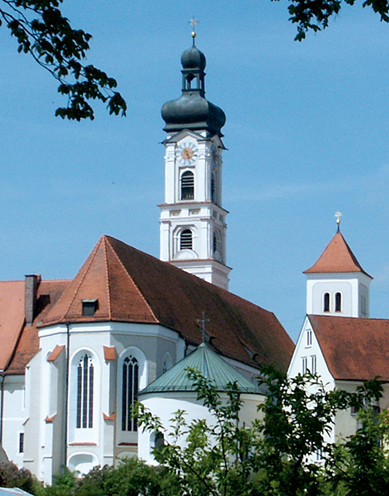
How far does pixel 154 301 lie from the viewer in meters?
56.2

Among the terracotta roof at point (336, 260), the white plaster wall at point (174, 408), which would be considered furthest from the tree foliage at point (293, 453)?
the terracotta roof at point (336, 260)

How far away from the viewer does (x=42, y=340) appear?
2169 inches

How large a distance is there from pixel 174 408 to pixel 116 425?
18.4ft

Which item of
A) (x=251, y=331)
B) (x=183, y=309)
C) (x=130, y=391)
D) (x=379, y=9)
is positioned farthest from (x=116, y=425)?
(x=379, y=9)

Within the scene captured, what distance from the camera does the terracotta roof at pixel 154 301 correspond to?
177ft

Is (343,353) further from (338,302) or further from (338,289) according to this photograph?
(338,289)

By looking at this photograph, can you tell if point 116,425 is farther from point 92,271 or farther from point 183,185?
point 183,185

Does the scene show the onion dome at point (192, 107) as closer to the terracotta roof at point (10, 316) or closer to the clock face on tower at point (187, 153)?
the clock face on tower at point (187, 153)

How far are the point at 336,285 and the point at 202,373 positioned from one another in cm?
3465

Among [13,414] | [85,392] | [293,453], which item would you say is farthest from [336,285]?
[293,453]

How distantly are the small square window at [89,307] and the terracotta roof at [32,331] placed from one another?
739cm

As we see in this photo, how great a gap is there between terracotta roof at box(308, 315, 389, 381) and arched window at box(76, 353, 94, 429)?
1162 cm

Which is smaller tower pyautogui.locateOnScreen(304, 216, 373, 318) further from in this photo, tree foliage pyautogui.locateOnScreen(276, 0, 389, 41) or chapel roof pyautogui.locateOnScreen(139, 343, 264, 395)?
tree foliage pyautogui.locateOnScreen(276, 0, 389, 41)

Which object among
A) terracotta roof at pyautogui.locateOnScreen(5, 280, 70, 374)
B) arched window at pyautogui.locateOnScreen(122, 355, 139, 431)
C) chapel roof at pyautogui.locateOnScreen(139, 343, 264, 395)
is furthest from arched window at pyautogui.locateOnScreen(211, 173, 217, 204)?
chapel roof at pyautogui.locateOnScreen(139, 343, 264, 395)
